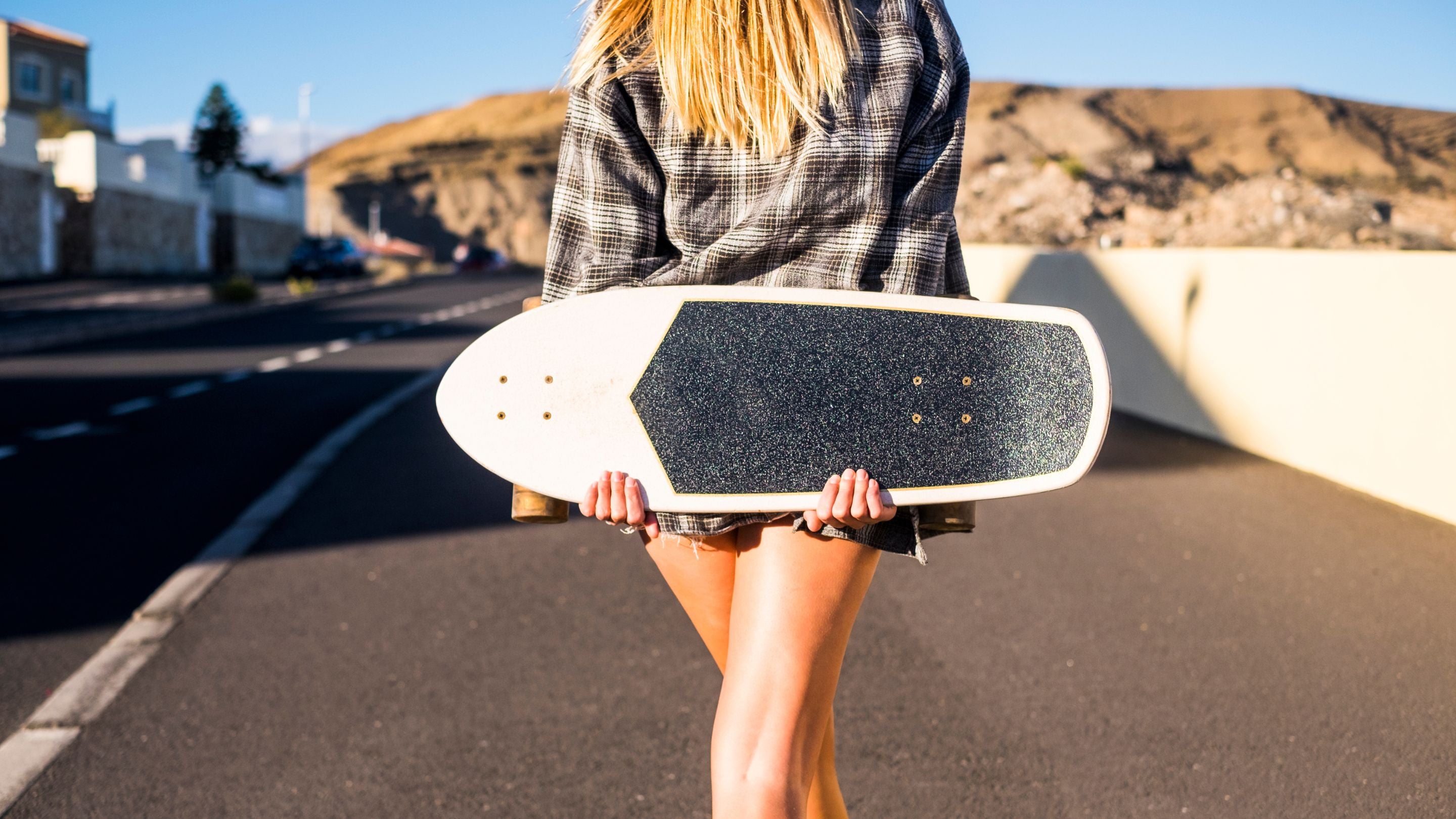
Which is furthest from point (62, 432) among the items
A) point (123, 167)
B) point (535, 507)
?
point (123, 167)

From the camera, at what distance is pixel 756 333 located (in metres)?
1.70

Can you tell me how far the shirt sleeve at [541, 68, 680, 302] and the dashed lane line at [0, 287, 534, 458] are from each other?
860 centimetres

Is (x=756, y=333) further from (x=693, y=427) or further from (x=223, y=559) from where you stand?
(x=223, y=559)

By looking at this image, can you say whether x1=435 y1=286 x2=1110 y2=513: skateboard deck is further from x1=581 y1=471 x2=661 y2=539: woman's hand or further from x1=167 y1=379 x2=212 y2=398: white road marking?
x1=167 y1=379 x2=212 y2=398: white road marking

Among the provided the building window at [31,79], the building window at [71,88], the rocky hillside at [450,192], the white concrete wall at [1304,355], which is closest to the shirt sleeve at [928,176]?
the white concrete wall at [1304,355]

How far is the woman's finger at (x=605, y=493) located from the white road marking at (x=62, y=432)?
30.8 ft

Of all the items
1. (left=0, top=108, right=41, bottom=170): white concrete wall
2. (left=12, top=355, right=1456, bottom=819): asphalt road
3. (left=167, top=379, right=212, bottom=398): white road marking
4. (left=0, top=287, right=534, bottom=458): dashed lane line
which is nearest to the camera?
(left=12, top=355, right=1456, bottom=819): asphalt road

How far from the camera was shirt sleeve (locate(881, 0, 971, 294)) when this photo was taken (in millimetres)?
1726

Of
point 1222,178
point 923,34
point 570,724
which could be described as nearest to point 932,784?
point 570,724

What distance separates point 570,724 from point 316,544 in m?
2.91

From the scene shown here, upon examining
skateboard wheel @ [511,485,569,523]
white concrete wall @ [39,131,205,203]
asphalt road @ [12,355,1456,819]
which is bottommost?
asphalt road @ [12,355,1456,819]

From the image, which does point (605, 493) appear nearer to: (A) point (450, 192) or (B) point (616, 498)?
(B) point (616, 498)

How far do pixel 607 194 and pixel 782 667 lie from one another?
676 millimetres

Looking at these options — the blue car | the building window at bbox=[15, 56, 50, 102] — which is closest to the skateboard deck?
the blue car
